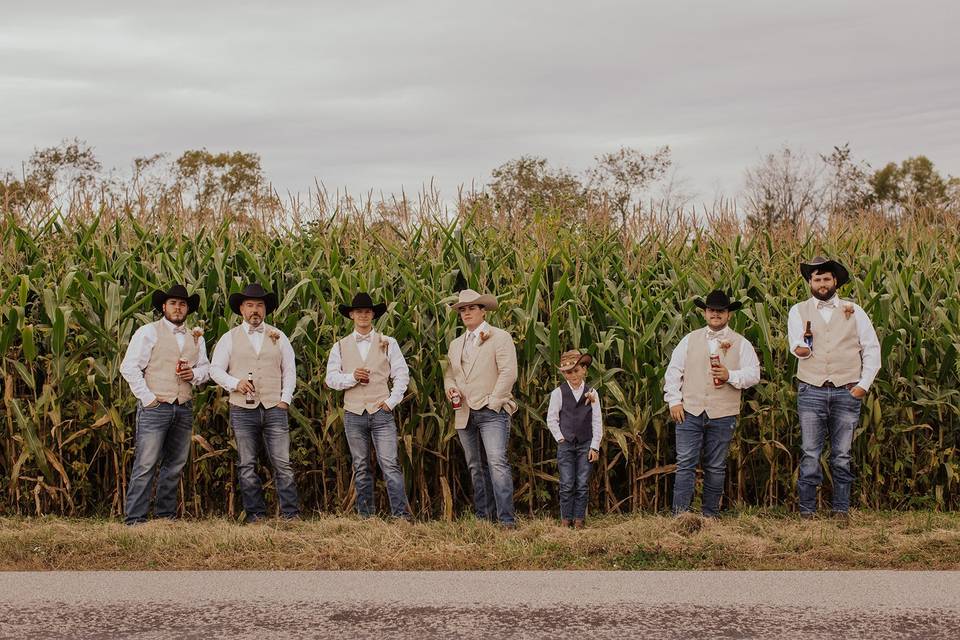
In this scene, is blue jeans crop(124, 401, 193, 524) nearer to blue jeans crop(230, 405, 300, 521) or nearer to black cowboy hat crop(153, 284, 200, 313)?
blue jeans crop(230, 405, 300, 521)

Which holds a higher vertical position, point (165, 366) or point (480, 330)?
point (480, 330)

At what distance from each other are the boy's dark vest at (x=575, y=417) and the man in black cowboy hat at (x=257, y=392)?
1.93 metres

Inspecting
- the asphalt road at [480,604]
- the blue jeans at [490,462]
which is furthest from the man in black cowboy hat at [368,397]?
the asphalt road at [480,604]

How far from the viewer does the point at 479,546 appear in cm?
640

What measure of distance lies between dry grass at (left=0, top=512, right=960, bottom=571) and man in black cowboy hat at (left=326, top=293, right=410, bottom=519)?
45cm

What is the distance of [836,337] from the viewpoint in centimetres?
738

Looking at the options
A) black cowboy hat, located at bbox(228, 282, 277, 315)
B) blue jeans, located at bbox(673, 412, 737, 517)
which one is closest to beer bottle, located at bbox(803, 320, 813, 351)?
blue jeans, located at bbox(673, 412, 737, 517)

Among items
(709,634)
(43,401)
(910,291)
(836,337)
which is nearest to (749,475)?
(836,337)

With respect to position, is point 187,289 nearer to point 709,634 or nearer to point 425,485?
point 425,485

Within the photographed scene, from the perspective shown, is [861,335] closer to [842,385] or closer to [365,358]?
[842,385]

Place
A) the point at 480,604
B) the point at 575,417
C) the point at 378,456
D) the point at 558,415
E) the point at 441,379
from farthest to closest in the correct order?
the point at 441,379, the point at 378,456, the point at 558,415, the point at 575,417, the point at 480,604

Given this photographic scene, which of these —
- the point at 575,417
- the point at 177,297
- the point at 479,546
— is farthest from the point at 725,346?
the point at 177,297

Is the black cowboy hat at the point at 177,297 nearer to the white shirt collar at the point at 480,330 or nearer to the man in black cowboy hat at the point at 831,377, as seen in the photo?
the white shirt collar at the point at 480,330

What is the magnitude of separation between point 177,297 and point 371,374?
1.48 meters
